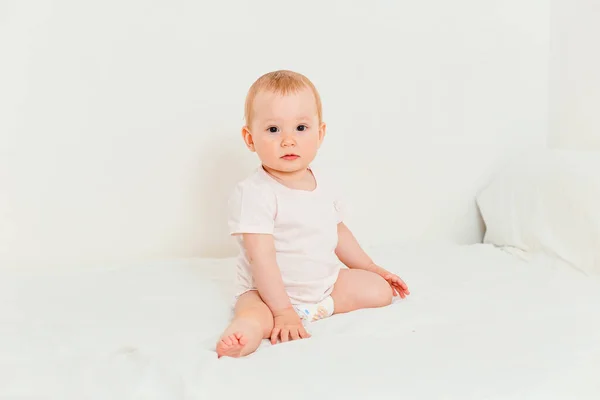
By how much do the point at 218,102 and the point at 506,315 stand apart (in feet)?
2.69

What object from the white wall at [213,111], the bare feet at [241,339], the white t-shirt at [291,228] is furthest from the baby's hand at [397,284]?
the white wall at [213,111]

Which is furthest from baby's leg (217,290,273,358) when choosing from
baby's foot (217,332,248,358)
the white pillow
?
the white pillow

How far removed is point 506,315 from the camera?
1173 millimetres

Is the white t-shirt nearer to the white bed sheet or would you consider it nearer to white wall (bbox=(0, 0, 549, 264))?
the white bed sheet

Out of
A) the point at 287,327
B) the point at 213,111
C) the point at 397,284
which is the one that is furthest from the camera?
the point at 213,111

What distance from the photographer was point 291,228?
1.23 m

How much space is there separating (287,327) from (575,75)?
4.52ft

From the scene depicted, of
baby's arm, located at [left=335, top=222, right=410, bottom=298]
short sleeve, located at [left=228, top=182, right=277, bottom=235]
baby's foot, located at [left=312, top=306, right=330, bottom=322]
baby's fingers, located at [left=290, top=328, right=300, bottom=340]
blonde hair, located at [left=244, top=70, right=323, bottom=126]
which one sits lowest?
baby's foot, located at [left=312, top=306, right=330, bottom=322]

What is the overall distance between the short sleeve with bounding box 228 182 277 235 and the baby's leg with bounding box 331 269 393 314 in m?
0.19

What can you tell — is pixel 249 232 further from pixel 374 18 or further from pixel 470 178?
pixel 470 178

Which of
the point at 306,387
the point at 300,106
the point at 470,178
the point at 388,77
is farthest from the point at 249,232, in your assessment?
the point at 470,178

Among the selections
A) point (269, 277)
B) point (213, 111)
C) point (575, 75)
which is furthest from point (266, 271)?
point (575, 75)

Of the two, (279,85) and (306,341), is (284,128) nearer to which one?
(279,85)

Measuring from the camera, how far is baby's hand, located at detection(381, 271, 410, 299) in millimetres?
1323
